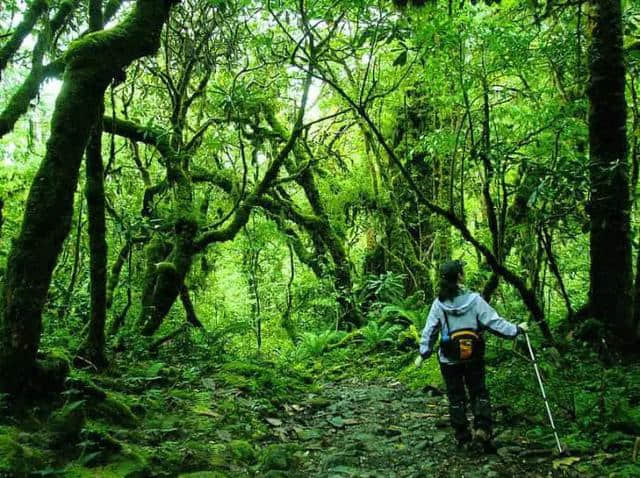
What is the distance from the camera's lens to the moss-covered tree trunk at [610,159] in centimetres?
654

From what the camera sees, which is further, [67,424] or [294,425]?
[294,425]

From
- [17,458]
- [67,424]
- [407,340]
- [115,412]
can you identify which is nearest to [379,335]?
[407,340]

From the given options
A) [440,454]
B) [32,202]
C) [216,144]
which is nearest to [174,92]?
[216,144]

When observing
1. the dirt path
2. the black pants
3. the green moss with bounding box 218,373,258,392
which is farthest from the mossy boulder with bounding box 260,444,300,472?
the green moss with bounding box 218,373,258,392

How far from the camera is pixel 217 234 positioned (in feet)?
34.2

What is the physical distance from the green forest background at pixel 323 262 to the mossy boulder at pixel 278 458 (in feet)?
0.20

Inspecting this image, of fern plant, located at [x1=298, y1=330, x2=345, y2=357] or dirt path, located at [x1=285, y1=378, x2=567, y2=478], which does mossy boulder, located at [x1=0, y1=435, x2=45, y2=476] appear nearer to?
dirt path, located at [x1=285, y1=378, x2=567, y2=478]

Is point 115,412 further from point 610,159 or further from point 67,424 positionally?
point 610,159

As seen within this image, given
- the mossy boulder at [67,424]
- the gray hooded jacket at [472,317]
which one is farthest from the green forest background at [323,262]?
the gray hooded jacket at [472,317]

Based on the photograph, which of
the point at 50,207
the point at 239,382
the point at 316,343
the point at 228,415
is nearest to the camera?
the point at 50,207

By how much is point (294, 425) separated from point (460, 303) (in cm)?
288

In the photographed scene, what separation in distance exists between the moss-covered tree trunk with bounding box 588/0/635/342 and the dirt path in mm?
2456

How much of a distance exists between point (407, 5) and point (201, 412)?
5.94 metres

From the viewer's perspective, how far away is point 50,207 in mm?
4484
